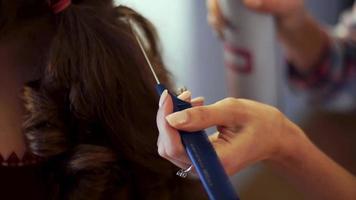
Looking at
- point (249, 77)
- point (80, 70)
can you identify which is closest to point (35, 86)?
point (80, 70)

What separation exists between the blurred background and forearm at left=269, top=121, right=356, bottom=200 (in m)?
0.09

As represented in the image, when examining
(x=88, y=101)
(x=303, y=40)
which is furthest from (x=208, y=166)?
(x=303, y=40)

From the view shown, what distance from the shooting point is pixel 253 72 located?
89cm

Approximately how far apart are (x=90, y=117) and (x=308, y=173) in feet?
0.86

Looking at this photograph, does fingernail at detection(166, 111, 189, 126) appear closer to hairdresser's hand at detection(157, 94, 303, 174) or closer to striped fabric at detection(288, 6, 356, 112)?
hairdresser's hand at detection(157, 94, 303, 174)

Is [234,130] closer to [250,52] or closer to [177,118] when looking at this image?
[177,118]

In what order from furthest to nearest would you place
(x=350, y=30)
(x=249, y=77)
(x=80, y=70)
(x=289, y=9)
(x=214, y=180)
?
(x=350, y=30) < (x=289, y=9) < (x=249, y=77) < (x=80, y=70) < (x=214, y=180)

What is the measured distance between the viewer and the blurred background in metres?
0.88

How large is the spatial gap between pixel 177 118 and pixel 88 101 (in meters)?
0.15

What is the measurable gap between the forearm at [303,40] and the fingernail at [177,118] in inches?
24.2

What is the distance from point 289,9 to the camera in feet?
3.34

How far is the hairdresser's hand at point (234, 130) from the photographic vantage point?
498 mm

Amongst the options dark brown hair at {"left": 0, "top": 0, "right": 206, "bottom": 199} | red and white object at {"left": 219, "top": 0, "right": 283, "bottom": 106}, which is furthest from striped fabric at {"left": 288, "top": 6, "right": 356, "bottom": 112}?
dark brown hair at {"left": 0, "top": 0, "right": 206, "bottom": 199}

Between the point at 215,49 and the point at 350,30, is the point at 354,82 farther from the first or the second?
the point at 215,49
